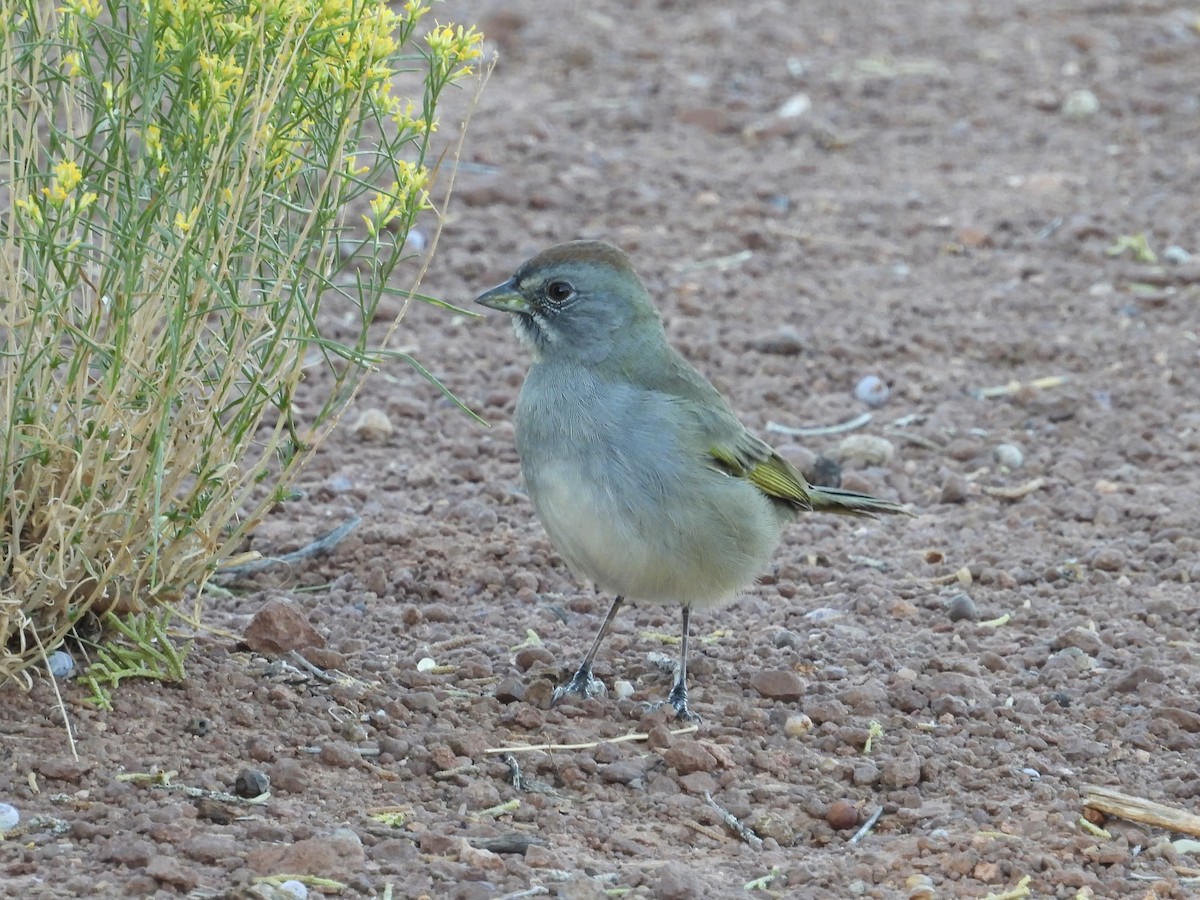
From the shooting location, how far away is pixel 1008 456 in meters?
7.68

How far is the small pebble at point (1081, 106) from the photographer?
38.3 feet

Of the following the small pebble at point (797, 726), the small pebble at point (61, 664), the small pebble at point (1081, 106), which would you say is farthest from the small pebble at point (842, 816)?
the small pebble at point (1081, 106)

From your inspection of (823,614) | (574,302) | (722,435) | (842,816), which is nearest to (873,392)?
(823,614)

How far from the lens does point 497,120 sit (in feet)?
36.3

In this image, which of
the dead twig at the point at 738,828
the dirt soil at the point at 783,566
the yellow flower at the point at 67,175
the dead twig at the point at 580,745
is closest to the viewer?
the yellow flower at the point at 67,175

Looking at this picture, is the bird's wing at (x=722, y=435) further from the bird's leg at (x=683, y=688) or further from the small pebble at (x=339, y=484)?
the small pebble at (x=339, y=484)

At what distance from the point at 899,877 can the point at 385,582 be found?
2.47 metres

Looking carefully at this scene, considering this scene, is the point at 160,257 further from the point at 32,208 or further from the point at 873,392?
the point at 873,392

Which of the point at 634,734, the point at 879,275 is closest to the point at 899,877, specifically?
the point at 634,734

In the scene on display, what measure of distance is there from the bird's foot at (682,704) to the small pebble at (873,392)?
3.02m

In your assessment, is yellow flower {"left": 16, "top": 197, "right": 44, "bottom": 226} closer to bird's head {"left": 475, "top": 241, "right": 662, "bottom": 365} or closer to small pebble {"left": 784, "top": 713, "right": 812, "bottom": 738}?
bird's head {"left": 475, "top": 241, "right": 662, "bottom": 365}

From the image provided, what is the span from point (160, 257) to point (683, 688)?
2.23 metres

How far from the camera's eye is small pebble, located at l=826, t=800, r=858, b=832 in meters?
4.82

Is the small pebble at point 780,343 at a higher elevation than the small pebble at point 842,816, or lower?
higher
